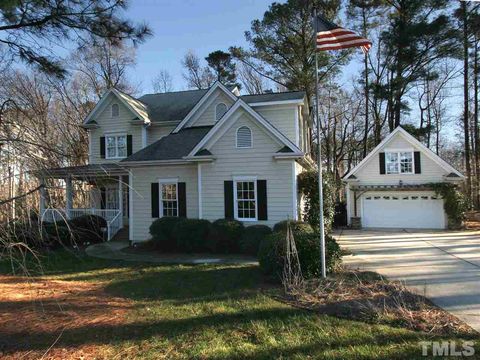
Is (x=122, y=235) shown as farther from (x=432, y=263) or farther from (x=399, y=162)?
(x=399, y=162)

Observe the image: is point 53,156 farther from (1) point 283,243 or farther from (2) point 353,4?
(2) point 353,4

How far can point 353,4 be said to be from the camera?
28594mm

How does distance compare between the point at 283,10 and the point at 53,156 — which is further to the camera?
the point at 283,10

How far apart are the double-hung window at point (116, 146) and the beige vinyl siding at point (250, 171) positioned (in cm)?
837

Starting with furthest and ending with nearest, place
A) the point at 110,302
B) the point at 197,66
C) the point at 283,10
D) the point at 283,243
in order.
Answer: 1. the point at 197,66
2. the point at 283,10
3. the point at 283,243
4. the point at 110,302

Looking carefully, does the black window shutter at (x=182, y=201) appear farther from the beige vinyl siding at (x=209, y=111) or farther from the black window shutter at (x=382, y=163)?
the black window shutter at (x=382, y=163)

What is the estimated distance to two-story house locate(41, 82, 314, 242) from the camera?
13391 millimetres

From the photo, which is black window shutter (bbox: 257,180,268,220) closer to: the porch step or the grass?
the grass

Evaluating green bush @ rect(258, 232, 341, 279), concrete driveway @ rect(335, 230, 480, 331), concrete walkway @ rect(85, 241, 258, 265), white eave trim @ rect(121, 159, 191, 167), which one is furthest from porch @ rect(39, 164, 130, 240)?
white eave trim @ rect(121, 159, 191, 167)

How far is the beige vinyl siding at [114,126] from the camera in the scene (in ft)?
66.7

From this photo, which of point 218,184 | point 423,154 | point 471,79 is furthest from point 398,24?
point 218,184

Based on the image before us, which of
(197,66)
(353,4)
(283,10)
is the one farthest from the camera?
(197,66)

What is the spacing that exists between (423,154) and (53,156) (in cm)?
2133

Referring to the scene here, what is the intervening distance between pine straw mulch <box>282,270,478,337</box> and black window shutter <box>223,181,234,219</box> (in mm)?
6338
